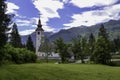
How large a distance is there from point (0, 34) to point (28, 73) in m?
7.67

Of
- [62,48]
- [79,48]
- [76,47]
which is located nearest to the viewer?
[62,48]

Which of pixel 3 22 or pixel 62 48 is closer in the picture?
pixel 3 22

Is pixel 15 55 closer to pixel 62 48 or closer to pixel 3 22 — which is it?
pixel 3 22

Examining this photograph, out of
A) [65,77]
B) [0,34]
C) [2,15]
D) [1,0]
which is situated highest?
[1,0]

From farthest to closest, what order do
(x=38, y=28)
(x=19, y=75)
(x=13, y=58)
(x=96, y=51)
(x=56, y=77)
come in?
(x=38, y=28) < (x=96, y=51) < (x=13, y=58) < (x=56, y=77) < (x=19, y=75)

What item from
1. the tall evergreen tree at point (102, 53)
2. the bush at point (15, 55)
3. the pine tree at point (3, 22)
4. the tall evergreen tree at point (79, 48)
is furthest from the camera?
the tall evergreen tree at point (79, 48)

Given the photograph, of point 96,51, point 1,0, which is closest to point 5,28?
point 1,0

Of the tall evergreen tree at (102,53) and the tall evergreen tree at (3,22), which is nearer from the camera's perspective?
the tall evergreen tree at (3,22)

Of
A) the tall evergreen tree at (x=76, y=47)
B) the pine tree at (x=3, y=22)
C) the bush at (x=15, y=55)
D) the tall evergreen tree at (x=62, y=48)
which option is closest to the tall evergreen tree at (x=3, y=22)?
the pine tree at (x=3, y=22)

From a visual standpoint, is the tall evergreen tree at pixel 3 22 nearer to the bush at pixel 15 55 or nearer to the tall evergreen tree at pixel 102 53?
the bush at pixel 15 55

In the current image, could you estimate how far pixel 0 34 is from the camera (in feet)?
126

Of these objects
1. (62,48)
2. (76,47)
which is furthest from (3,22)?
(76,47)

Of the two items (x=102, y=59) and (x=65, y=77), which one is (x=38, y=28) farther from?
(x=65, y=77)

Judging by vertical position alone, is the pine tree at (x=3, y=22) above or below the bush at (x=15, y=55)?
above
